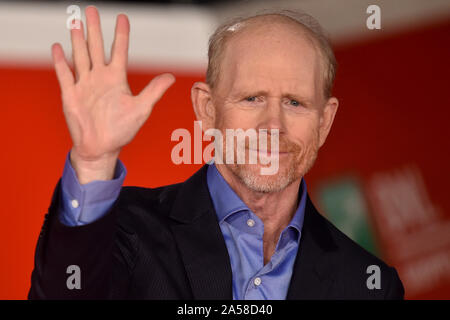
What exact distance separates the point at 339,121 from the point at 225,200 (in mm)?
2304

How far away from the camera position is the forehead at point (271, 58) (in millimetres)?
1194

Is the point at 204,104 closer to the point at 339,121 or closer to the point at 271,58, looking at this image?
the point at 271,58

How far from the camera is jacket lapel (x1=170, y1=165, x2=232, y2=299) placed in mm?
1137

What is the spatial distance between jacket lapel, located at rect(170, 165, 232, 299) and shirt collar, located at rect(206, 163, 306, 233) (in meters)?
0.02

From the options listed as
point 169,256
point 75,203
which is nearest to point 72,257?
point 75,203

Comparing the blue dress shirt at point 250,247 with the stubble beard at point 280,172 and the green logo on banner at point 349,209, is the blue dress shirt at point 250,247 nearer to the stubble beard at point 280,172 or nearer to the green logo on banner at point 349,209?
the stubble beard at point 280,172

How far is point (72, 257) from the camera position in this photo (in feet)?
3.23

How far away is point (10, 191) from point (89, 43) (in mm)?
2166

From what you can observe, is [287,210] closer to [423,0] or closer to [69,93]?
[69,93]

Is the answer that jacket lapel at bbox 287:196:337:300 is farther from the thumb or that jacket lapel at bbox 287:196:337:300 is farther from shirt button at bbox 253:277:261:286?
the thumb

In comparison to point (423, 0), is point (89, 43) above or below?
below

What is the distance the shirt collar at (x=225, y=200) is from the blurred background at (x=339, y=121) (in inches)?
61.2

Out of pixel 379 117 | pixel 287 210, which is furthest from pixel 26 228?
pixel 287 210

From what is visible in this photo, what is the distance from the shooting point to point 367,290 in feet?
4.14
